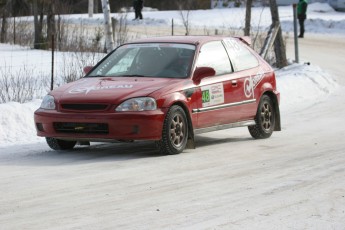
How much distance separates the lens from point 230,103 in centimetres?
1268

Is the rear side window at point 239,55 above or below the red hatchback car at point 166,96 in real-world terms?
above

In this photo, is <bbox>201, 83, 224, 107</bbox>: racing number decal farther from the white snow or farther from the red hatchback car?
the white snow

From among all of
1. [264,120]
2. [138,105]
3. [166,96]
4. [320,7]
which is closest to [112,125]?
[138,105]

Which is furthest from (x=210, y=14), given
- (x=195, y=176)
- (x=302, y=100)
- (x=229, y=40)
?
(x=195, y=176)

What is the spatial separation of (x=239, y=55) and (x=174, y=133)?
229cm

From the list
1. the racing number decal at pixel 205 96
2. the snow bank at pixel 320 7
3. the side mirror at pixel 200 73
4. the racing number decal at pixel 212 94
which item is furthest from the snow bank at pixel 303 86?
the snow bank at pixel 320 7

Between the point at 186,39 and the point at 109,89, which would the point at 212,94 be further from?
the point at 109,89

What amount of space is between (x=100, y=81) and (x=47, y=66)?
1157 centimetres

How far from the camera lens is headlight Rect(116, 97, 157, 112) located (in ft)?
36.4

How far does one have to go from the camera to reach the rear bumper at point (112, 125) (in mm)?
11039

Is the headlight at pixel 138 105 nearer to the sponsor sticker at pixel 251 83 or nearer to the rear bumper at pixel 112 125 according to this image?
the rear bumper at pixel 112 125

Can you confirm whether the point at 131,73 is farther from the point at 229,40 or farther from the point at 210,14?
the point at 210,14

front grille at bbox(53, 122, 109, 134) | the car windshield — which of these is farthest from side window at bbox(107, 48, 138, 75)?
front grille at bbox(53, 122, 109, 134)

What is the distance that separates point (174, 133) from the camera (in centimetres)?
1148
